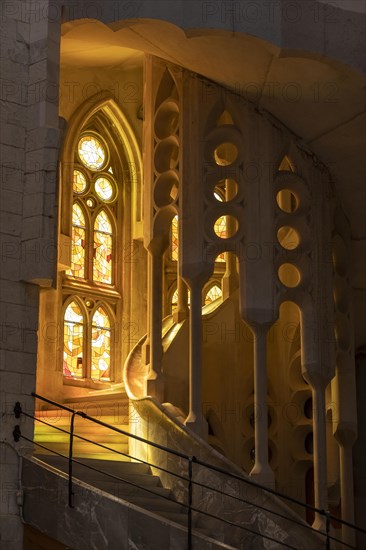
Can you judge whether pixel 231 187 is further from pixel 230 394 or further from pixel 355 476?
pixel 355 476

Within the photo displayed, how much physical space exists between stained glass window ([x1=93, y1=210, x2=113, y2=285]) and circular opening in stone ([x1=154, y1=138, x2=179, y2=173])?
3.66 metres

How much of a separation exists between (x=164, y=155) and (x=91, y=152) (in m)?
3.75

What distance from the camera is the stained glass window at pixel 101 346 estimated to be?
1834cm

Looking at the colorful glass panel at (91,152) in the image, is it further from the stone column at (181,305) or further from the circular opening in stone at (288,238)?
the circular opening in stone at (288,238)

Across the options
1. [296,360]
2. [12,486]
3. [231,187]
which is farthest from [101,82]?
[12,486]

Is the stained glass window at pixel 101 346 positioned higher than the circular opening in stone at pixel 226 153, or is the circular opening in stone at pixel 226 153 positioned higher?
the circular opening in stone at pixel 226 153

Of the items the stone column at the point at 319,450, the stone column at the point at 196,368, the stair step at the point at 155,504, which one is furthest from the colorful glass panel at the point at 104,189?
the stair step at the point at 155,504

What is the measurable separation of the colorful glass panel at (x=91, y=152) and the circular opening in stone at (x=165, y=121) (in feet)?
11.2

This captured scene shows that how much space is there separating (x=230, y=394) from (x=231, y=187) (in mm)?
2834

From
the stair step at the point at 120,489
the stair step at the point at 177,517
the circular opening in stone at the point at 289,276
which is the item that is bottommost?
the stair step at the point at 177,517

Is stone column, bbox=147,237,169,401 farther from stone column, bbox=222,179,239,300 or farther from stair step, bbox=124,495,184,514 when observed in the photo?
stair step, bbox=124,495,184,514

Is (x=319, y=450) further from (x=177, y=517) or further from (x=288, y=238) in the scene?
(x=288, y=238)

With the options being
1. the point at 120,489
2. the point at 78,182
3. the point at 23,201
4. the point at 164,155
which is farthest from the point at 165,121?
the point at 120,489

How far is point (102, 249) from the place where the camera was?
19.0 m
